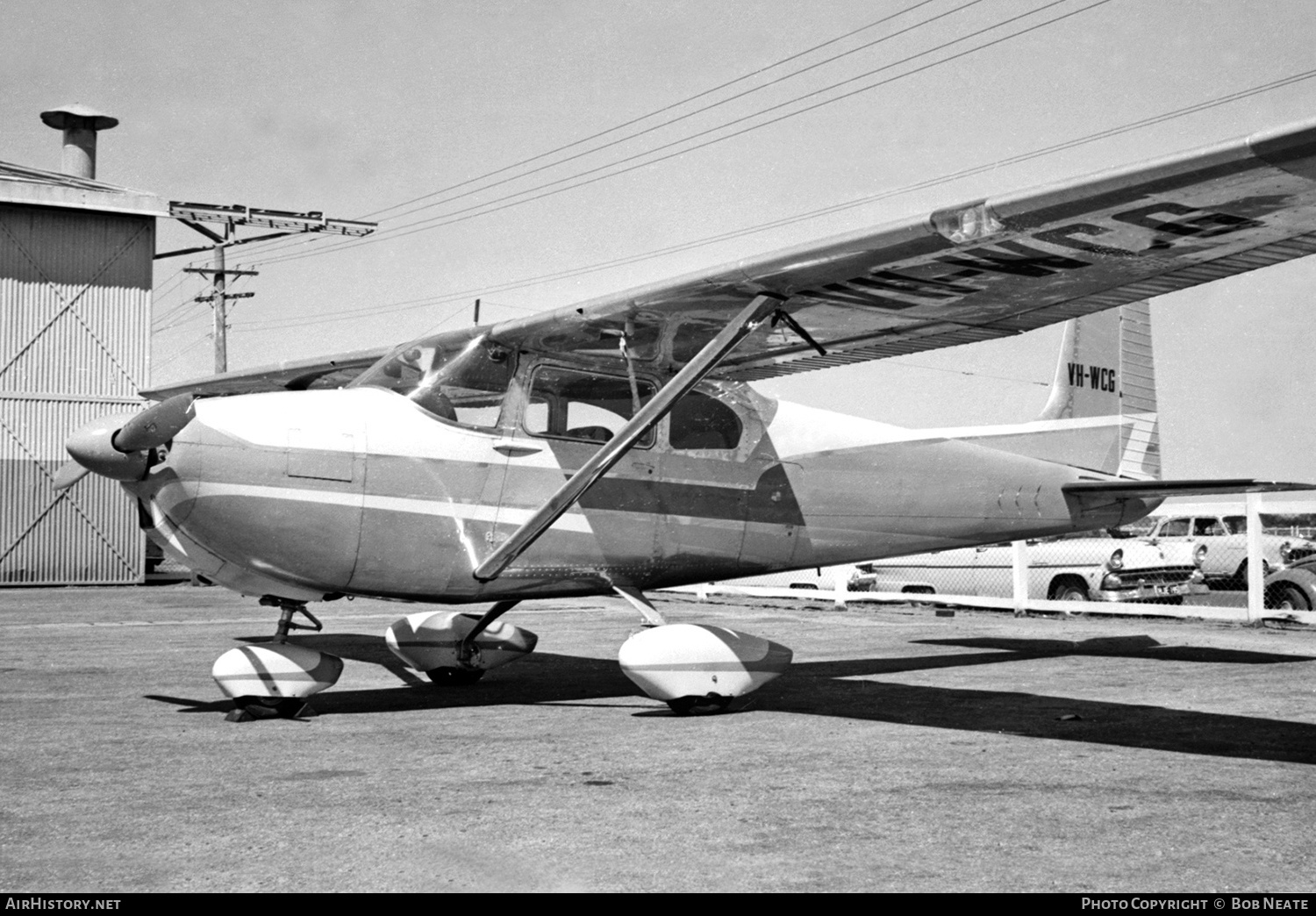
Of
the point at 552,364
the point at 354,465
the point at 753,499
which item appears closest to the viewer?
the point at 354,465

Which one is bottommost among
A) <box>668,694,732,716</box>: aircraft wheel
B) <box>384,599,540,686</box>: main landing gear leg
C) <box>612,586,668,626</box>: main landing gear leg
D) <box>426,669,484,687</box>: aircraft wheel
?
<box>426,669,484,687</box>: aircraft wheel

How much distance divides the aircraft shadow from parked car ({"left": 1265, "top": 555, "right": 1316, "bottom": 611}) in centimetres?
439

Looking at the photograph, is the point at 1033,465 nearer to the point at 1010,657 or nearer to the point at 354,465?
the point at 1010,657

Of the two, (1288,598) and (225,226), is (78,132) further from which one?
(1288,598)

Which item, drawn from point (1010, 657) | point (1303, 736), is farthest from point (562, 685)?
point (1303, 736)

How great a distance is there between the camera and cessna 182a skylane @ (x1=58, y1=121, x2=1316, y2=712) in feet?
21.2

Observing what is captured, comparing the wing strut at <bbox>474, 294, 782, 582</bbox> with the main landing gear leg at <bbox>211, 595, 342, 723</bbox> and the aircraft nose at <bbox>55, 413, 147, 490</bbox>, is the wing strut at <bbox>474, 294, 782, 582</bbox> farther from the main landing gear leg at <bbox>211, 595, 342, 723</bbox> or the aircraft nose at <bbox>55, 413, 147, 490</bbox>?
the aircraft nose at <bbox>55, 413, 147, 490</bbox>

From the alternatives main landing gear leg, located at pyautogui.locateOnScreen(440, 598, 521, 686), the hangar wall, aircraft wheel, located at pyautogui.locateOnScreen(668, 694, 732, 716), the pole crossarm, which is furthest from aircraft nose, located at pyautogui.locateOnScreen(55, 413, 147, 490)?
the pole crossarm

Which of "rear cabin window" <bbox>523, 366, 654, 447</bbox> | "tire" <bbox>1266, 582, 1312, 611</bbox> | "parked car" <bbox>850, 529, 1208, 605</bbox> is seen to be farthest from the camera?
"parked car" <bbox>850, 529, 1208, 605</bbox>

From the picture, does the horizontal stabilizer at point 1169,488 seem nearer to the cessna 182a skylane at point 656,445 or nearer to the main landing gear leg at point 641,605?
the cessna 182a skylane at point 656,445

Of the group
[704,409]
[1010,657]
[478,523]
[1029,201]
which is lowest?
[1010,657]

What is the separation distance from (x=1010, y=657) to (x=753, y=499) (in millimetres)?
3448
